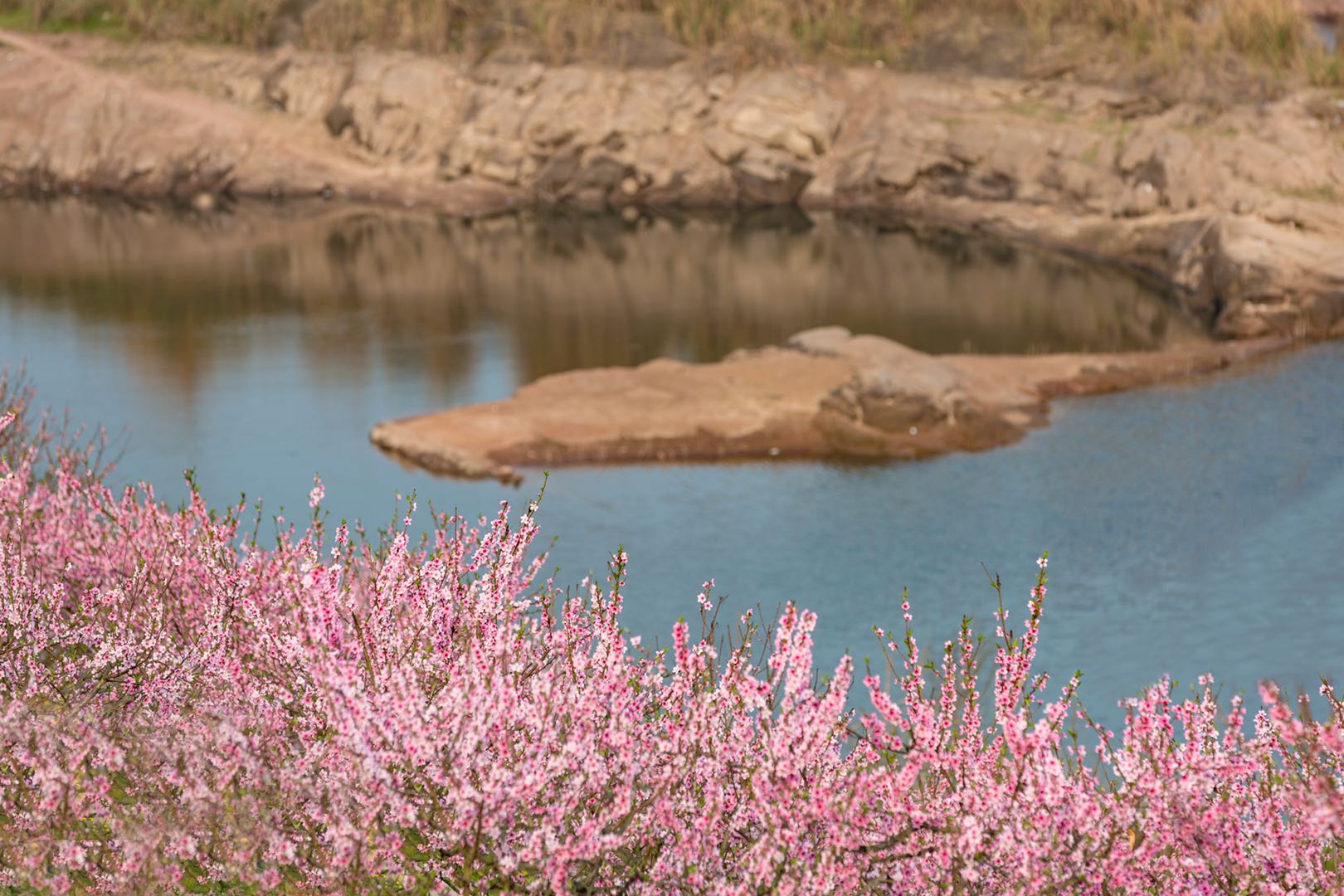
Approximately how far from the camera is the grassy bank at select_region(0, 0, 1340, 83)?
69625mm

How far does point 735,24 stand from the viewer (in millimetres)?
76562

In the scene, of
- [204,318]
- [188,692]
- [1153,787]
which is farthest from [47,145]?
[1153,787]

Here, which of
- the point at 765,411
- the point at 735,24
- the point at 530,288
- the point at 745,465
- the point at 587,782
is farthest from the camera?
the point at 735,24

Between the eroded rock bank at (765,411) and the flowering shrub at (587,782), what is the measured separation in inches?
1005

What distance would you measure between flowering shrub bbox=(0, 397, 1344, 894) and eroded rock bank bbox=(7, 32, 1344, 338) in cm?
4796

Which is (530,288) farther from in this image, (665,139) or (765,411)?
(665,139)

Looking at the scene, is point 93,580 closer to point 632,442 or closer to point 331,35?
point 632,442

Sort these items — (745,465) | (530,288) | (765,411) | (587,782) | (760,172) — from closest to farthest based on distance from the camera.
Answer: (587,782)
(745,465)
(765,411)
(530,288)
(760,172)

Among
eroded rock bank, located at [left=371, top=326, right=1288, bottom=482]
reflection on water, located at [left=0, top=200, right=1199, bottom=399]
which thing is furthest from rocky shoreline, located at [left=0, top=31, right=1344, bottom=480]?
reflection on water, located at [left=0, top=200, right=1199, bottom=399]

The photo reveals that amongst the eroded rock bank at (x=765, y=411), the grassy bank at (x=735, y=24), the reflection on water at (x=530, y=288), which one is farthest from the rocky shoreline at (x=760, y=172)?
the reflection on water at (x=530, y=288)

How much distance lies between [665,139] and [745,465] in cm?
3959

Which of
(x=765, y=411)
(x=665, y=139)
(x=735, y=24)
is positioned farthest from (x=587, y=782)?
(x=735, y=24)

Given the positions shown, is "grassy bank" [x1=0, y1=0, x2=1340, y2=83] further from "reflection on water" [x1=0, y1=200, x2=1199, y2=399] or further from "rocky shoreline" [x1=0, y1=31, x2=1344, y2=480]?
"reflection on water" [x1=0, y1=200, x2=1199, y2=399]

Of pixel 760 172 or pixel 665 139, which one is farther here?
pixel 665 139
